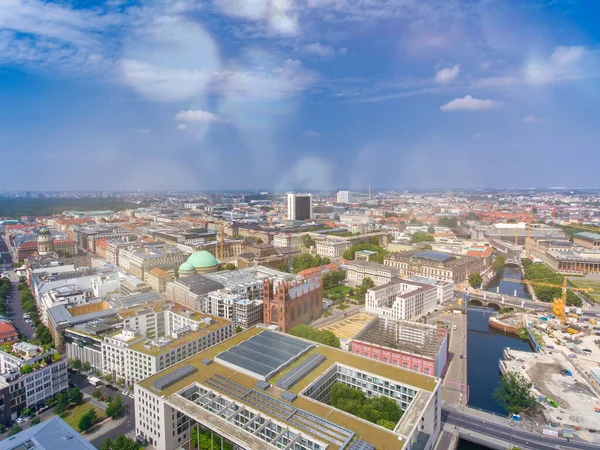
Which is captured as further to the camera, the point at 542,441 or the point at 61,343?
the point at 61,343

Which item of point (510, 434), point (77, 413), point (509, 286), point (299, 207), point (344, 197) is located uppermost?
point (344, 197)

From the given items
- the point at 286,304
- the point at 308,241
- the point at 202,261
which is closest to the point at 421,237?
the point at 308,241

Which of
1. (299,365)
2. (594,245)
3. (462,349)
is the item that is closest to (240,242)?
(462,349)

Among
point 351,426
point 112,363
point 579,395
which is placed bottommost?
point 579,395

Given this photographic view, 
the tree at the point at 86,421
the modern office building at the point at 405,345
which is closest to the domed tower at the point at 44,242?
the tree at the point at 86,421

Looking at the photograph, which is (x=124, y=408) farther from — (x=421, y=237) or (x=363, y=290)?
(x=421, y=237)

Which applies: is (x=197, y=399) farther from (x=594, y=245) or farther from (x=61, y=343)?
(x=594, y=245)
